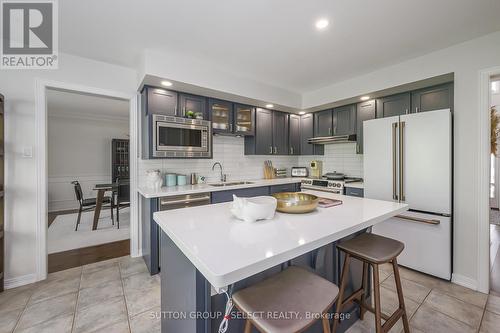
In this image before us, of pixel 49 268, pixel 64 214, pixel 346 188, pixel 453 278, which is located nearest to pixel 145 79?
pixel 49 268

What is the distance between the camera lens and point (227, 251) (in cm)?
83

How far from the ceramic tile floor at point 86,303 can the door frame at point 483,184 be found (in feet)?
9.91

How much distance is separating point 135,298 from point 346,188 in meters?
2.94

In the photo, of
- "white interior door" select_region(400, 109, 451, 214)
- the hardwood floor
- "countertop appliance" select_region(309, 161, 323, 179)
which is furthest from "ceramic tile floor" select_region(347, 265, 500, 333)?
the hardwood floor

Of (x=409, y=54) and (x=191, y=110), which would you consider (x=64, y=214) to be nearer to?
(x=191, y=110)

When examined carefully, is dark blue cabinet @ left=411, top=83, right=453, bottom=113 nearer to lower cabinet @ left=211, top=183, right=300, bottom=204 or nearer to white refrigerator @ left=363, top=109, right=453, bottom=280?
white refrigerator @ left=363, top=109, right=453, bottom=280

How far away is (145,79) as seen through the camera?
2439 millimetres

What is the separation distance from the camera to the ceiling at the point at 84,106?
13.7ft

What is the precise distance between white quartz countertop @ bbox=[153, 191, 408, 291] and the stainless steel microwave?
4.58 feet

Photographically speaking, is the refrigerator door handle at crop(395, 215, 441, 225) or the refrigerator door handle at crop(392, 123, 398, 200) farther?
the refrigerator door handle at crop(392, 123, 398, 200)

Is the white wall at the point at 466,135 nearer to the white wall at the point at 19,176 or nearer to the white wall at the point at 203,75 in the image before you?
the white wall at the point at 203,75

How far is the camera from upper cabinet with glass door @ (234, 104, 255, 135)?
343 cm

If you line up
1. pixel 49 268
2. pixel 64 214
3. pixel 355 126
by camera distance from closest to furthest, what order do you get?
1. pixel 49 268
2. pixel 355 126
3. pixel 64 214

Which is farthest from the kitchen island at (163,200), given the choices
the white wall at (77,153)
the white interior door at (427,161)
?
the white wall at (77,153)
